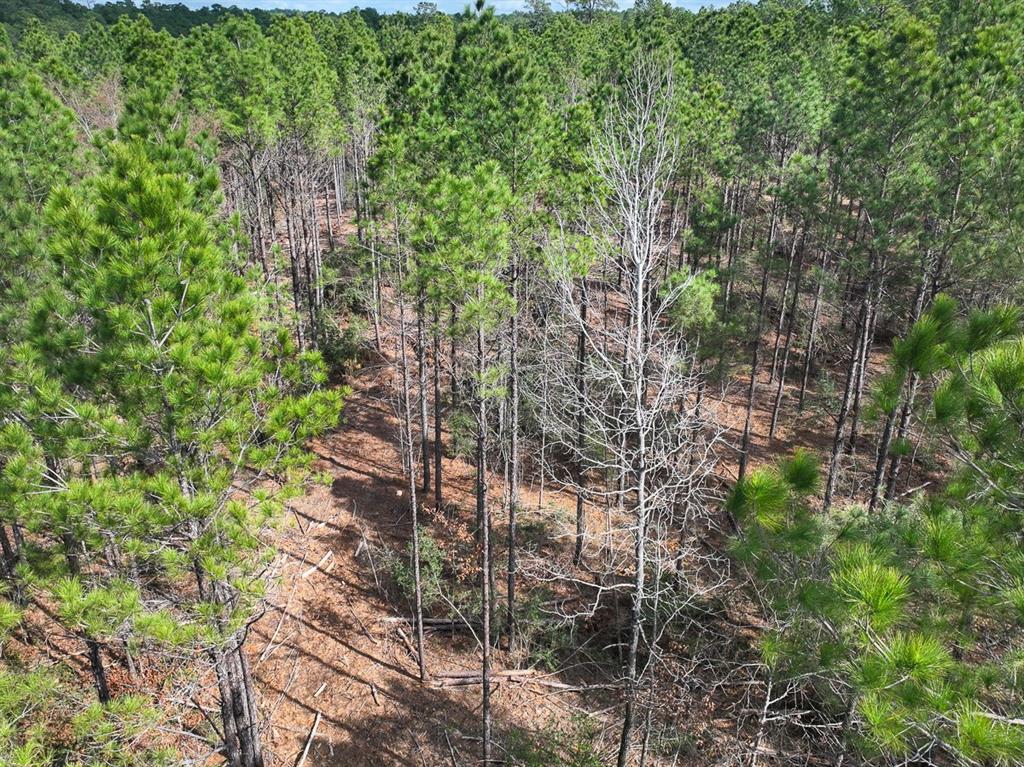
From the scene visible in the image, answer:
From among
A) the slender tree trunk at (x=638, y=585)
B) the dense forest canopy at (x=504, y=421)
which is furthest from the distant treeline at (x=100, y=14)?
the slender tree trunk at (x=638, y=585)

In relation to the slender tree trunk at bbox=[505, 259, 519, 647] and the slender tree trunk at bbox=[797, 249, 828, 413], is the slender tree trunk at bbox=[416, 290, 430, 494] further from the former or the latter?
the slender tree trunk at bbox=[797, 249, 828, 413]

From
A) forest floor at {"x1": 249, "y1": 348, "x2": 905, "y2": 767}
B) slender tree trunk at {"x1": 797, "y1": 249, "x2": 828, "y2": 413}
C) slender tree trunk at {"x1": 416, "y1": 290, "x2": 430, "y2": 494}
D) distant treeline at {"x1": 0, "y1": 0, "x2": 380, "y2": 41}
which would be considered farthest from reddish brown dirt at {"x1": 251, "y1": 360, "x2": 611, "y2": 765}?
distant treeline at {"x1": 0, "y1": 0, "x2": 380, "y2": 41}

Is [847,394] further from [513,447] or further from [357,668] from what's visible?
[357,668]

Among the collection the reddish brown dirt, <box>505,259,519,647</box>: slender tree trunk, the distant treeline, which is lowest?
the reddish brown dirt

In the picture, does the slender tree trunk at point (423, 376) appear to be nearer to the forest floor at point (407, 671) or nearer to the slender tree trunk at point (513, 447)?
the forest floor at point (407, 671)

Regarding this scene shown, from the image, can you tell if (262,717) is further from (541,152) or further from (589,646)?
(541,152)

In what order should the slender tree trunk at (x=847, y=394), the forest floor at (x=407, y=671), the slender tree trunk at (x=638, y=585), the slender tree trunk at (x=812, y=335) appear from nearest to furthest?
the slender tree trunk at (x=638, y=585)
the forest floor at (x=407, y=671)
the slender tree trunk at (x=847, y=394)
the slender tree trunk at (x=812, y=335)

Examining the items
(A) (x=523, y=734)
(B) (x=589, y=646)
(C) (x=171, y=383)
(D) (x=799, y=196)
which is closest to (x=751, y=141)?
(D) (x=799, y=196)

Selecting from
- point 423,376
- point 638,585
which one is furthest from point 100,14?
point 638,585
